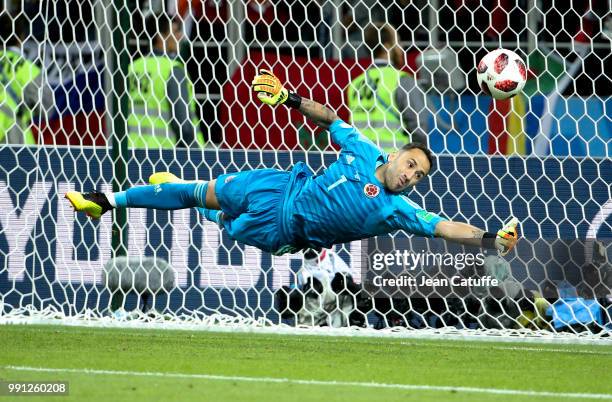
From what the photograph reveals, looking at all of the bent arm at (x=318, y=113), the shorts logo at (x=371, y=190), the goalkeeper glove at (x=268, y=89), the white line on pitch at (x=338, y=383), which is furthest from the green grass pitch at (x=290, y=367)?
the goalkeeper glove at (x=268, y=89)

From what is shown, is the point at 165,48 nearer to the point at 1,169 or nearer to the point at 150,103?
the point at 150,103

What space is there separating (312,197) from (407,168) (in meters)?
0.65

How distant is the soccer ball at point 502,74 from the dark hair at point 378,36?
78.0 inches

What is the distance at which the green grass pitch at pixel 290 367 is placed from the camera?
6.11 metres

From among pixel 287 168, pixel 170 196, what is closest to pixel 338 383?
pixel 170 196

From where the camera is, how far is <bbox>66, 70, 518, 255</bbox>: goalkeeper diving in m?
7.73

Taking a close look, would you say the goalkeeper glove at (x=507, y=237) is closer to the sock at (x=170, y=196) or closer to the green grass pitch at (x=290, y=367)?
the green grass pitch at (x=290, y=367)

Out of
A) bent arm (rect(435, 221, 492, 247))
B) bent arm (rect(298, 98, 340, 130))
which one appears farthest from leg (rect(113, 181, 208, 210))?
bent arm (rect(435, 221, 492, 247))

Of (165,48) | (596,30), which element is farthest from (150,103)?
(596,30)

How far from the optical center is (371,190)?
7750mm

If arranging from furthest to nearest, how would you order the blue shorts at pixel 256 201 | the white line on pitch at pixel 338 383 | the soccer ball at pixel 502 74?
1. the soccer ball at pixel 502 74
2. the blue shorts at pixel 256 201
3. the white line on pitch at pixel 338 383

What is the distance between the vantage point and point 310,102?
319 inches

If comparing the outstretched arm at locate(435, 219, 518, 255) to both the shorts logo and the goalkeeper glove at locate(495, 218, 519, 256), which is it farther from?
the shorts logo

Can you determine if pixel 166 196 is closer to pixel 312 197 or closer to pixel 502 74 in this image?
pixel 312 197
